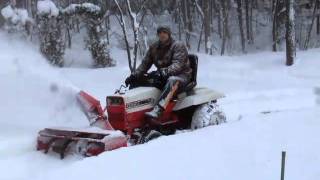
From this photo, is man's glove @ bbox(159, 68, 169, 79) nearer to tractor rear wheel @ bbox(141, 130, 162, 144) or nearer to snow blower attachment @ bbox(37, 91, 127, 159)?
tractor rear wheel @ bbox(141, 130, 162, 144)

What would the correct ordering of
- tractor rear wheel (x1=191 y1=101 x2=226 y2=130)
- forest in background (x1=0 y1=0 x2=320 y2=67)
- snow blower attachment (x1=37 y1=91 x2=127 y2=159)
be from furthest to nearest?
forest in background (x1=0 y1=0 x2=320 y2=67) < tractor rear wheel (x1=191 y1=101 x2=226 y2=130) < snow blower attachment (x1=37 y1=91 x2=127 y2=159)

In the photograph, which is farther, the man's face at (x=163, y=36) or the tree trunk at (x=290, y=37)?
the tree trunk at (x=290, y=37)

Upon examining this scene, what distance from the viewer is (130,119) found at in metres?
9.07

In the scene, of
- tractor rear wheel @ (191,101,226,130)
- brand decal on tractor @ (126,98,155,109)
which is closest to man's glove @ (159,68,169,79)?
brand decal on tractor @ (126,98,155,109)

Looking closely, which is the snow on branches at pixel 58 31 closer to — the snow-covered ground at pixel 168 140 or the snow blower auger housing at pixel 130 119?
the snow-covered ground at pixel 168 140

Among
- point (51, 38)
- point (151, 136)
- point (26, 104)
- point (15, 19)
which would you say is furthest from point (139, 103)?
point (51, 38)

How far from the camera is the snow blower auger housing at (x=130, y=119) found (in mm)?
8156

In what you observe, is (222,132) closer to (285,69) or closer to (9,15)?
(285,69)

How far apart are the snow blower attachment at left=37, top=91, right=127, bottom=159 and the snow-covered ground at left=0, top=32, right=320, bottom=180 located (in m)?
0.17

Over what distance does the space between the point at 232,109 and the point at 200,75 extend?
7427mm

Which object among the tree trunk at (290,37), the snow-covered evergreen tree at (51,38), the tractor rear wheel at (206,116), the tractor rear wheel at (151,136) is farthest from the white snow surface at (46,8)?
the tractor rear wheel at (151,136)

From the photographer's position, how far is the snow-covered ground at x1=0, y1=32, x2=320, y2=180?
20.7 feet

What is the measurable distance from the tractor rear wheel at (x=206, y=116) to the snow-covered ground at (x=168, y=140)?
26 centimetres

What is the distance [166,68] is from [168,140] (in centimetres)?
207
